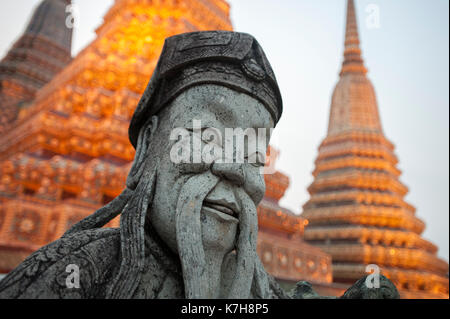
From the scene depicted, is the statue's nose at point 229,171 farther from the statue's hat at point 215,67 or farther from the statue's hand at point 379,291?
the statue's hand at point 379,291

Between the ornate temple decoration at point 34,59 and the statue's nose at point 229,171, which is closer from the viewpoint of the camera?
the statue's nose at point 229,171

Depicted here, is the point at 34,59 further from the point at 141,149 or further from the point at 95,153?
the point at 141,149

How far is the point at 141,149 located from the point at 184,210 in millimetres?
494

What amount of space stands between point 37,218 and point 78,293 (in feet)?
19.3

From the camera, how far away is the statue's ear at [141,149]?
157 centimetres

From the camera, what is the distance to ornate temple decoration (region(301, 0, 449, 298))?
10891 mm

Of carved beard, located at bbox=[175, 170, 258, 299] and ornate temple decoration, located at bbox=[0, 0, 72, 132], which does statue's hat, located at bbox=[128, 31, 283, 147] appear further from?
ornate temple decoration, located at bbox=[0, 0, 72, 132]

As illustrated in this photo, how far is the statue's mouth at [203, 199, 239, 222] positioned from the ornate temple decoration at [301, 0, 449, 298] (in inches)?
411

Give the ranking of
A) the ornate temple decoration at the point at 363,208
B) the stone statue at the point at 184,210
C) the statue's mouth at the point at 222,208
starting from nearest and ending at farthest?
the stone statue at the point at 184,210 < the statue's mouth at the point at 222,208 < the ornate temple decoration at the point at 363,208

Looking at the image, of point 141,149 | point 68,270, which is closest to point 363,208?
point 141,149

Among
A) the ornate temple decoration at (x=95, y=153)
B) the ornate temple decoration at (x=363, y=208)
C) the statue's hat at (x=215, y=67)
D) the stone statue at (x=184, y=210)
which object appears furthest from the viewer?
the ornate temple decoration at (x=363, y=208)

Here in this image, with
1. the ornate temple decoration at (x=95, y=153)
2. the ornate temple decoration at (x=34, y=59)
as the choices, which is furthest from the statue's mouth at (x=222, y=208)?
the ornate temple decoration at (x=34, y=59)

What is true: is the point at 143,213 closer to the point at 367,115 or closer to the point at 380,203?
the point at 380,203

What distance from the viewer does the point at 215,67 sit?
150 cm
